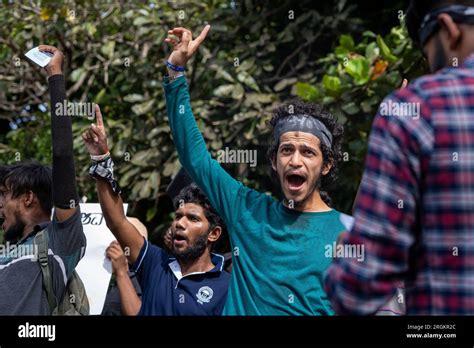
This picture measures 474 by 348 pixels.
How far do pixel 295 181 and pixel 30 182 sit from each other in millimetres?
1289

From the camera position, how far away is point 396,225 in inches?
62.5

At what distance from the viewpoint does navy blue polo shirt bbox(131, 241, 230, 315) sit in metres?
3.83

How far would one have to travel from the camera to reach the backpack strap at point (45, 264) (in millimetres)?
3619

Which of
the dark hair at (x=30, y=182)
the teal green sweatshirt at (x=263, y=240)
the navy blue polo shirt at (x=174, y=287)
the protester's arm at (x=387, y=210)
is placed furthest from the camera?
the dark hair at (x=30, y=182)

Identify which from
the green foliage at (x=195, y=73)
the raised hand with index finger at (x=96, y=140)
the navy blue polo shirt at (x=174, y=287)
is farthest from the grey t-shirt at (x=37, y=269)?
the green foliage at (x=195, y=73)

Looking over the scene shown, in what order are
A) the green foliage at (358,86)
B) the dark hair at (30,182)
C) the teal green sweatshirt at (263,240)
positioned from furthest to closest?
the green foliage at (358,86) → the dark hair at (30,182) → the teal green sweatshirt at (263,240)

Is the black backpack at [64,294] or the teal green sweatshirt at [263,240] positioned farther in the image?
the black backpack at [64,294]

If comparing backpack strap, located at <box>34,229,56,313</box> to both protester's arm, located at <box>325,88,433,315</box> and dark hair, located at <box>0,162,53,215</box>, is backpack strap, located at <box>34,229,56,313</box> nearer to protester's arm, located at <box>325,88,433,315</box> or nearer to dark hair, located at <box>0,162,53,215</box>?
dark hair, located at <box>0,162,53,215</box>

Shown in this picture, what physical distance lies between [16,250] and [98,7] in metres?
4.11

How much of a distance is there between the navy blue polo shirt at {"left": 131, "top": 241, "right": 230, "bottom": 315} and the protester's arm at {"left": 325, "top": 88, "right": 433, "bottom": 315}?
2208 mm

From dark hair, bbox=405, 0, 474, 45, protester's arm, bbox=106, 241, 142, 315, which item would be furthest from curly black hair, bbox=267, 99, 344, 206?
dark hair, bbox=405, 0, 474, 45

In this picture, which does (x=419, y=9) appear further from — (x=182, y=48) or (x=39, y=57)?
(x=39, y=57)

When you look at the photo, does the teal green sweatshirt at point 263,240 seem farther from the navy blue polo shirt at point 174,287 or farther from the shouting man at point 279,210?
the navy blue polo shirt at point 174,287

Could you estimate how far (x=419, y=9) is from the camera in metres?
1.80
